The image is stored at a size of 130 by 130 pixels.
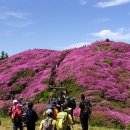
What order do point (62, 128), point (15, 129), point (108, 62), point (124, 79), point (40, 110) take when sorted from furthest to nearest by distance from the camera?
point (108, 62)
point (124, 79)
point (40, 110)
point (15, 129)
point (62, 128)

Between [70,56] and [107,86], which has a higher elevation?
[70,56]

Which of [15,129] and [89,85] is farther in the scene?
[89,85]

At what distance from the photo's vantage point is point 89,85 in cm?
4041

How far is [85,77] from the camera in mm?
41938

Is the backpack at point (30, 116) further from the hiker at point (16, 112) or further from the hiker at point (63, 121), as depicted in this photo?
the hiker at point (16, 112)

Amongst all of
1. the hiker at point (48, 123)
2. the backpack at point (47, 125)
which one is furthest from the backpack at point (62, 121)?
the backpack at point (47, 125)

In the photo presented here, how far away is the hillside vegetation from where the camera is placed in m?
35.2

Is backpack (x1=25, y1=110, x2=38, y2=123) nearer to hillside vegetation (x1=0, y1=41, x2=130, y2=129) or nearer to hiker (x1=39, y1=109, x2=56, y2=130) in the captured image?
hiker (x1=39, y1=109, x2=56, y2=130)

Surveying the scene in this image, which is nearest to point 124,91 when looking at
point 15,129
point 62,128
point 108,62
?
point 108,62

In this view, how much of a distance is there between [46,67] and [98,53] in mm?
7087

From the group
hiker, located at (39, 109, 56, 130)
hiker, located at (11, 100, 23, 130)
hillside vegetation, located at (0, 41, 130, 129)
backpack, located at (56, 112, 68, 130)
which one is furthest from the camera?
hillside vegetation, located at (0, 41, 130, 129)

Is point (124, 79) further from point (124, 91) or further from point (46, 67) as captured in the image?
point (46, 67)

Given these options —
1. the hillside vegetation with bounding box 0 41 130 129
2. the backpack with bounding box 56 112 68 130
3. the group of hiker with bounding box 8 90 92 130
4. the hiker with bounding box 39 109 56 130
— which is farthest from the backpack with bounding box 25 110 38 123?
the hillside vegetation with bounding box 0 41 130 129

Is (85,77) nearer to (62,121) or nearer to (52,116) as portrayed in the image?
(62,121)
